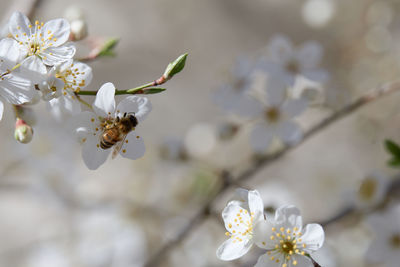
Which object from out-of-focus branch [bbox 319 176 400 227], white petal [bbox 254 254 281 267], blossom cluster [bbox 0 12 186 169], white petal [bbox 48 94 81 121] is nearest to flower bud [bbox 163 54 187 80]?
blossom cluster [bbox 0 12 186 169]

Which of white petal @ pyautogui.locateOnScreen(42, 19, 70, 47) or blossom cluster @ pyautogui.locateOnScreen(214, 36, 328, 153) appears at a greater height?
blossom cluster @ pyautogui.locateOnScreen(214, 36, 328, 153)

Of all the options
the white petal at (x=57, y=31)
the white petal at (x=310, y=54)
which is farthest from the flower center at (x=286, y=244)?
the white petal at (x=310, y=54)

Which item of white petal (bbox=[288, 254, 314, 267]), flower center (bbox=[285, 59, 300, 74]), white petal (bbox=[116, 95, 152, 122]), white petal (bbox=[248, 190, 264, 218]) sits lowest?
white petal (bbox=[288, 254, 314, 267])

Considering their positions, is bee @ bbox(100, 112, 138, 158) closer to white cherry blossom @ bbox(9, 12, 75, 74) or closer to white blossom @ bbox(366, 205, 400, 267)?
white cherry blossom @ bbox(9, 12, 75, 74)

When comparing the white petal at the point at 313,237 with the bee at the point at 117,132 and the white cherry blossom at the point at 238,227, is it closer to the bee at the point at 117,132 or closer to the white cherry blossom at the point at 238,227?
the white cherry blossom at the point at 238,227

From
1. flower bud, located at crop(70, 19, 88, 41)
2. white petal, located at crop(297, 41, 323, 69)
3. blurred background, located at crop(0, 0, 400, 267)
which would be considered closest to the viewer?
flower bud, located at crop(70, 19, 88, 41)

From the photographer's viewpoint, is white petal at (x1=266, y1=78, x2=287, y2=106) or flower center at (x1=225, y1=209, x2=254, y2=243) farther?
white petal at (x1=266, y1=78, x2=287, y2=106)
